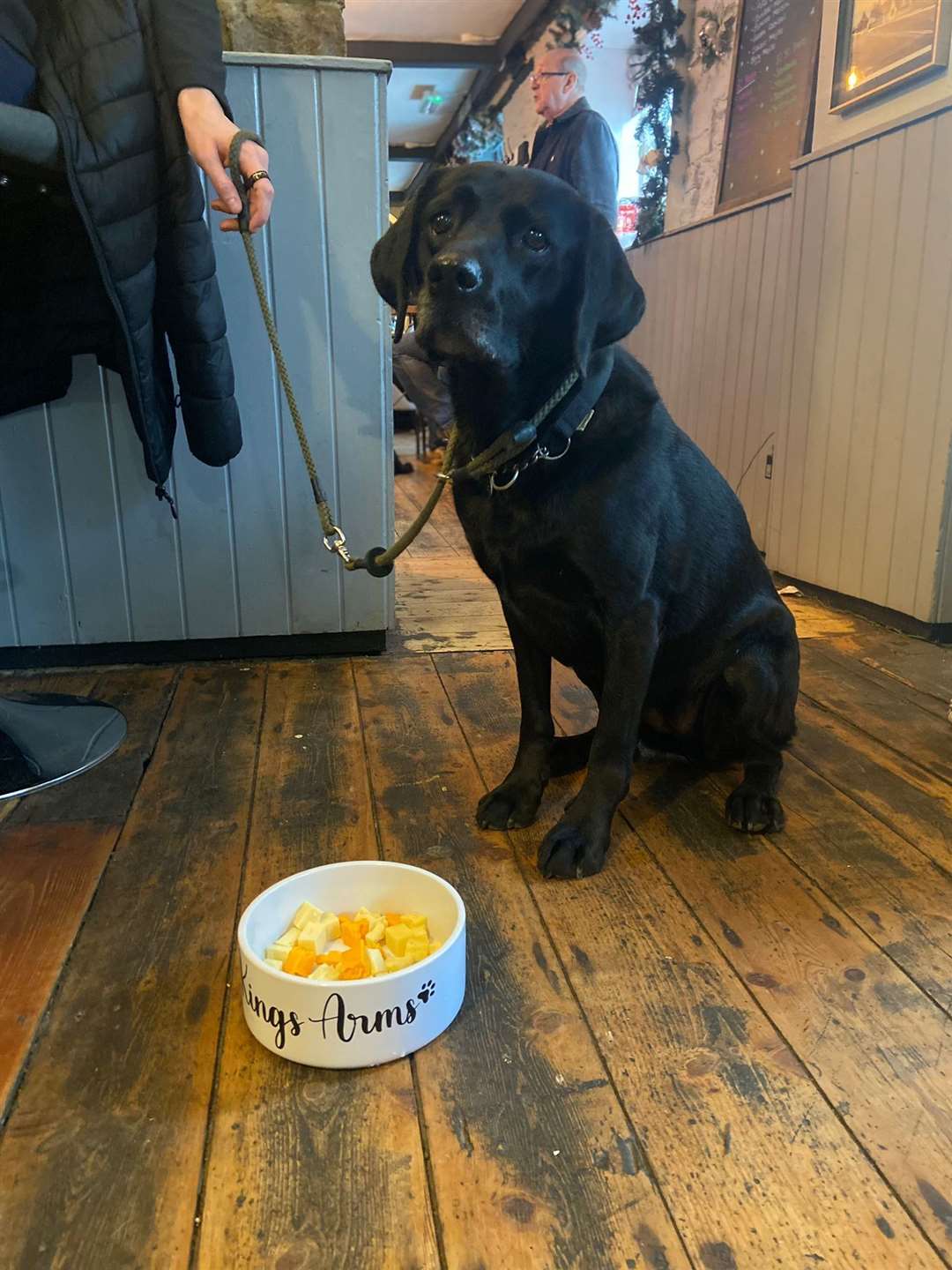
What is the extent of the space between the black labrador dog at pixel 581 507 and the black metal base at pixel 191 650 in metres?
0.86

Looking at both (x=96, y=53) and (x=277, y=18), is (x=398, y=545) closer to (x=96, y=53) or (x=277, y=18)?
(x=96, y=53)

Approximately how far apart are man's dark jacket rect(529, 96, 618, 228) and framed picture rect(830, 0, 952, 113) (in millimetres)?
752

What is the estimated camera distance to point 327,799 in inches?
55.4

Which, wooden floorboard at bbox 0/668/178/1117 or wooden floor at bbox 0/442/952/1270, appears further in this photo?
wooden floorboard at bbox 0/668/178/1117

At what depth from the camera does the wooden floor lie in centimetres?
69

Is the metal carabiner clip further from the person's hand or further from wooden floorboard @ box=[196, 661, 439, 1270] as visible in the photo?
wooden floorboard @ box=[196, 661, 439, 1270]

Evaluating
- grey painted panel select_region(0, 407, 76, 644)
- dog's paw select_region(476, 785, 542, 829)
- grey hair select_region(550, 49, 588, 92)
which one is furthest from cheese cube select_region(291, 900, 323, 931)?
grey hair select_region(550, 49, 588, 92)

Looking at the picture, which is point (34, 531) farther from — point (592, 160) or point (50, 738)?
point (592, 160)

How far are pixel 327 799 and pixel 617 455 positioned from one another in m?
0.69

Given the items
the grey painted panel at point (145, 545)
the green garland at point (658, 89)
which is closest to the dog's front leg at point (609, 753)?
the grey painted panel at point (145, 545)

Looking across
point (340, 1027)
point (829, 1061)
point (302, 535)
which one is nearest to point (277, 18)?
point (302, 535)

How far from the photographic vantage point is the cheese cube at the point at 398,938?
0.93m

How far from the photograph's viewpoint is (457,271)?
1086 mm

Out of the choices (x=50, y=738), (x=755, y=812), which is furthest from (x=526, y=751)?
(x=50, y=738)
